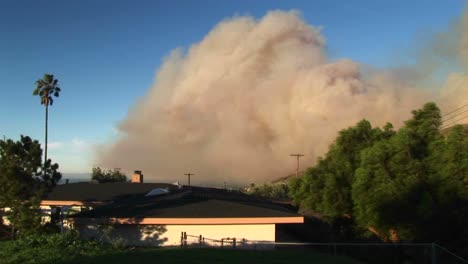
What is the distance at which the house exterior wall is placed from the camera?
810 inches

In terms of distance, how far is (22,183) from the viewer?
2061cm

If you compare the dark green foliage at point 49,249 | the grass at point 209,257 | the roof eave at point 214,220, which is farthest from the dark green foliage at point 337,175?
the dark green foliage at point 49,249

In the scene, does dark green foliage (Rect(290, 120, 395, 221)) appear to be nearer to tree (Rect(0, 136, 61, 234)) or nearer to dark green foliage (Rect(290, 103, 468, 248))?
dark green foliage (Rect(290, 103, 468, 248))

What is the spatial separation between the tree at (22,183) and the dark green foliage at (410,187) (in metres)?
12.8

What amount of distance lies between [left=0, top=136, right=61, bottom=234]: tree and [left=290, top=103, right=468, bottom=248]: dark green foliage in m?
12.8

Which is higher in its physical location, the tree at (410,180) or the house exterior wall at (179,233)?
the tree at (410,180)

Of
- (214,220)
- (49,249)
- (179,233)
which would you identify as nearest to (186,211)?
(179,233)

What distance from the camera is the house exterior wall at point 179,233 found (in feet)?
67.5

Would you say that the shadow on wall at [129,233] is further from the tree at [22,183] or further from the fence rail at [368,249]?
the tree at [22,183]

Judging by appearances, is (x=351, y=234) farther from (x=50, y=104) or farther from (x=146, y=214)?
(x=50, y=104)

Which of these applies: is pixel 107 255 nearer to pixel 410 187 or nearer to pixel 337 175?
pixel 410 187

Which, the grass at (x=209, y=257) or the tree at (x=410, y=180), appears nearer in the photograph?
the grass at (x=209, y=257)

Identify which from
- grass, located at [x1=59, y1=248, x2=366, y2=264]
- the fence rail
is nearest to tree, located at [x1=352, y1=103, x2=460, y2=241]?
the fence rail

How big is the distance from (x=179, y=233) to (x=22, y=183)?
6.12 meters
